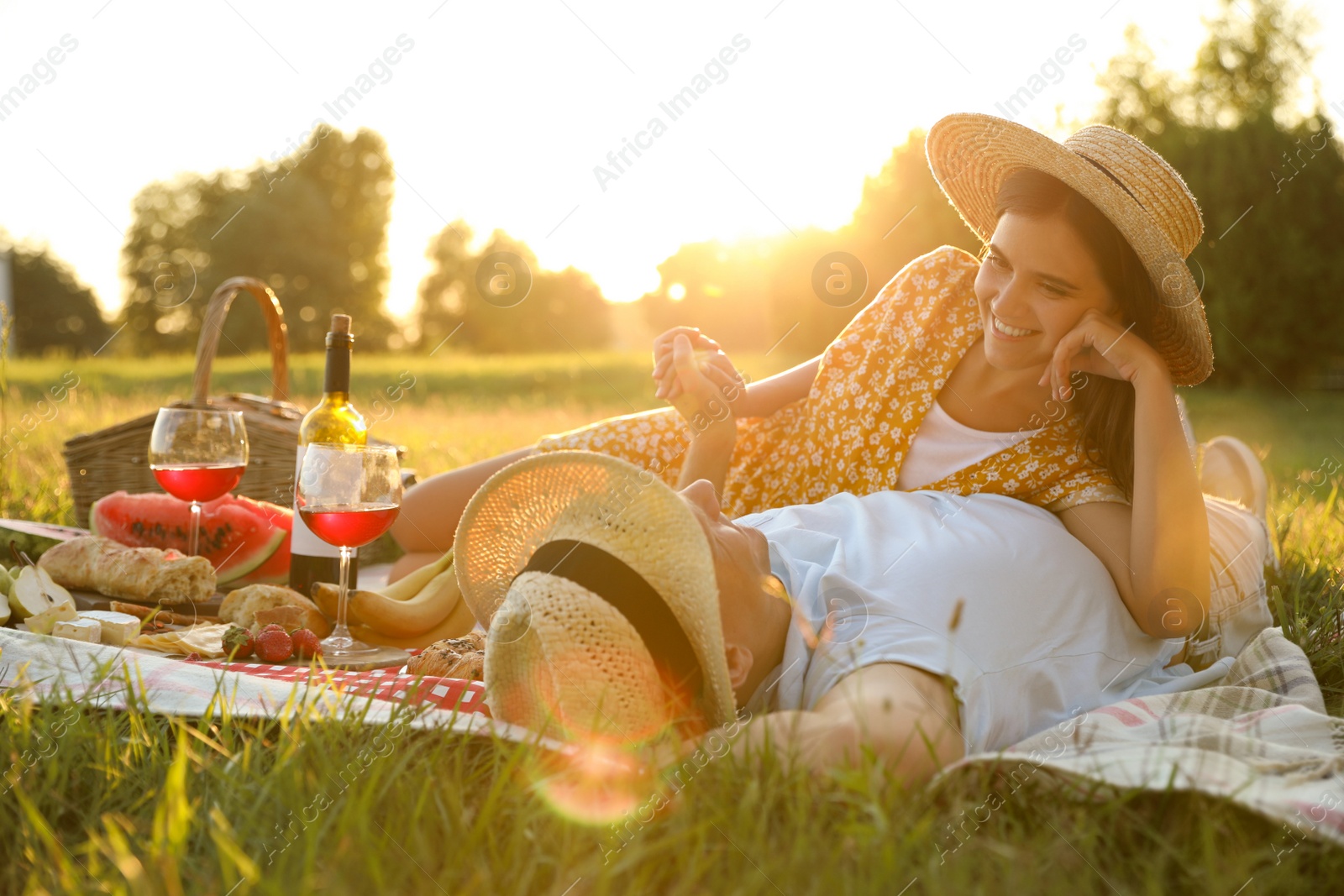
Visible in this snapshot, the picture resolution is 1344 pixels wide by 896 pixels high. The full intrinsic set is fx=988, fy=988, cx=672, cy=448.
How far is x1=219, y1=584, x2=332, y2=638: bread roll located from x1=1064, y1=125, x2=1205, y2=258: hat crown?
2380 mm

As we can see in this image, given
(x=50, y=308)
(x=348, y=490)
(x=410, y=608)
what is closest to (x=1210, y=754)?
(x=348, y=490)

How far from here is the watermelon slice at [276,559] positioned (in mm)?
3316

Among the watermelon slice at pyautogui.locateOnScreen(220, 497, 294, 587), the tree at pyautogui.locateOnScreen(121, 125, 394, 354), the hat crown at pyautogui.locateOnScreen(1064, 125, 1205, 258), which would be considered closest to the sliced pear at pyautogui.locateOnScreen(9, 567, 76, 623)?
the watermelon slice at pyautogui.locateOnScreen(220, 497, 294, 587)

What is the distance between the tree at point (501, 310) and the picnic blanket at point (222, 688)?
36319 mm

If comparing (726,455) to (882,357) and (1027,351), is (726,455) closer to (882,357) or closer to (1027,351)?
(882,357)

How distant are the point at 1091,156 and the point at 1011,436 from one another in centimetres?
80

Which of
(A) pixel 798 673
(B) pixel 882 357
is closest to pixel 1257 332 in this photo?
(B) pixel 882 357

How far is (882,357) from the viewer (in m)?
3.24

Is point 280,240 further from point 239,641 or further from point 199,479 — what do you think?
point 239,641

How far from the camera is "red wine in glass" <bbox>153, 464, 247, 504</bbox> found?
2.74 meters

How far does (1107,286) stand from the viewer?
2586 mm

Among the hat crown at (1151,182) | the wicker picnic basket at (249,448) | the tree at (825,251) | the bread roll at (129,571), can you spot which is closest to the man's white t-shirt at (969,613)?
the hat crown at (1151,182)

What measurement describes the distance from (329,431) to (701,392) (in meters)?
1.08

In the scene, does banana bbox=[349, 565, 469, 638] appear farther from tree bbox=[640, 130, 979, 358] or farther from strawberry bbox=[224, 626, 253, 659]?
tree bbox=[640, 130, 979, 358]
